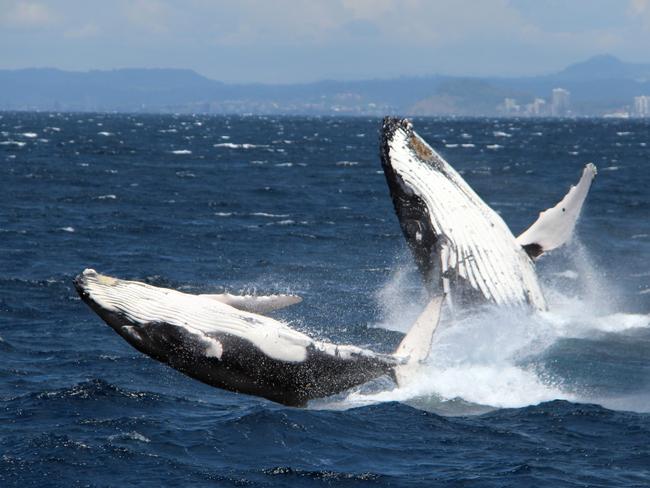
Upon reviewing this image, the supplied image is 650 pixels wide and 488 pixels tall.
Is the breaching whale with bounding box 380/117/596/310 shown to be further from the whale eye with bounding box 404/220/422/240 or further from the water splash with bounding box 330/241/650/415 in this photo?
the water splash with bounding box 330/241/650/415

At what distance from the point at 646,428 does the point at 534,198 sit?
36.0m

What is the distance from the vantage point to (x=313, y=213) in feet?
141

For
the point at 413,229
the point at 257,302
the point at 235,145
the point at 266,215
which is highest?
the point at 413,229

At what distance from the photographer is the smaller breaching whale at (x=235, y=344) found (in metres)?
12.3

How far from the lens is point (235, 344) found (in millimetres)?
12312

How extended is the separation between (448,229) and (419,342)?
3.56 meters

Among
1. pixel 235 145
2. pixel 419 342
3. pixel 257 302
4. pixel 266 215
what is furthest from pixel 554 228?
pixel 235 145

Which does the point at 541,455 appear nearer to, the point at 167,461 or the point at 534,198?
the point at 167,461

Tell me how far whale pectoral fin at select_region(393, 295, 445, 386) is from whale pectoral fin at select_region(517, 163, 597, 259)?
3969 millimetres

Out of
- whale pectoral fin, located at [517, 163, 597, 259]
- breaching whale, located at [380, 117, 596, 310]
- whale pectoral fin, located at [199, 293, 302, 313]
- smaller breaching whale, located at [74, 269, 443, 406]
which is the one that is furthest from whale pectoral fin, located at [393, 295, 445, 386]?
whale pectoral fin, located at [517, 163, 597, 259]

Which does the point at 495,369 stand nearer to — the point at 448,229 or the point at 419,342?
the point at 448,229

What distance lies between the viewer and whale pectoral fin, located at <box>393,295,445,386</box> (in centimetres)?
1267

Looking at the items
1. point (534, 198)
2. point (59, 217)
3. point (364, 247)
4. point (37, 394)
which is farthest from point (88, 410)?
point (534, 198)

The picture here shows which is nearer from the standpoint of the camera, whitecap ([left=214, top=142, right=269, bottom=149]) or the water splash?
the water splash
